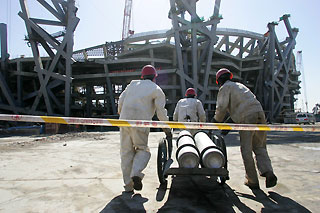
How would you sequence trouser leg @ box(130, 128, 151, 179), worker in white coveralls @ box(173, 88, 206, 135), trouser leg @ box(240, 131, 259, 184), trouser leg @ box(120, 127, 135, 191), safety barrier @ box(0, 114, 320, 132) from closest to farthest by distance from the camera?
safety barrier @ box(0, 114, 320, 132) → trouser leg @ box(130, 128, 151, 179) → trouser leg @ box(120, 127, 135, 191) → trouser leg @ box(240, 131, 259, 184) → worker in white coveralls @ box(173, 88, 206, 135)

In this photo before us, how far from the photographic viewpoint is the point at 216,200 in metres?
2.55

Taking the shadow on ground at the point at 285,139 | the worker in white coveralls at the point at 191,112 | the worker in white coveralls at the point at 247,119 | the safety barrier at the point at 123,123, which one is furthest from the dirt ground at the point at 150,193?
the shadow on ground at the point at 285,139

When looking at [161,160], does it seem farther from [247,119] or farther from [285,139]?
[285,139]

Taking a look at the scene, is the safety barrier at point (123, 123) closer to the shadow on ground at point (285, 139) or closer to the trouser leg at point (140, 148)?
the trouser leg at point (140, 148)

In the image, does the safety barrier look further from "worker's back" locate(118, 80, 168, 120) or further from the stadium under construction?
the stadium under construction

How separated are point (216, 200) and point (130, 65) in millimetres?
35609

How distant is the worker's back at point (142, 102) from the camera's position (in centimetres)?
297

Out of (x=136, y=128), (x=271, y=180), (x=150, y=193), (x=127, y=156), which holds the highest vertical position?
(x=136, y=128)

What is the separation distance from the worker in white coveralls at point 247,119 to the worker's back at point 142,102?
106 cm

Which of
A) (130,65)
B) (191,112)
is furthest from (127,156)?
(130,65)

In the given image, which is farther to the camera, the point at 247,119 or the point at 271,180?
the point at 247,119

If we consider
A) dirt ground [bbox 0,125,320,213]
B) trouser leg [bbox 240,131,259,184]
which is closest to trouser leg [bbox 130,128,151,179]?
dirt ground [bbox 0,125,320,213]

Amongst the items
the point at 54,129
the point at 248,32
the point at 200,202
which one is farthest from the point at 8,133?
the point at 248,32

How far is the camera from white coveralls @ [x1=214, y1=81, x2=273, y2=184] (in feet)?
9.91
